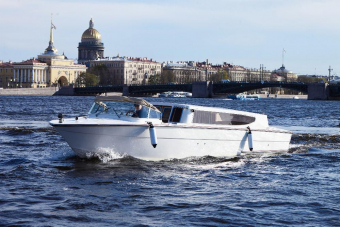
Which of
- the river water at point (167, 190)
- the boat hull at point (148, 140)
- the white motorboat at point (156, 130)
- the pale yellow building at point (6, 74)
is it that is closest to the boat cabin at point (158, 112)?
the white motorboat at point (156, 130)

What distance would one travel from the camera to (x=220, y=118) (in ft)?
56.0

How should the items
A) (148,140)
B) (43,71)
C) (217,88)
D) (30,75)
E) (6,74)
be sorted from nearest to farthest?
(148,140) → (217,88) → (30,75) → (43,71) → (6,74)

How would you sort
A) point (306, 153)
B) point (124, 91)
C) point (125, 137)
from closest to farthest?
point (125, 137) < point (306, 153) < point (124, 91)

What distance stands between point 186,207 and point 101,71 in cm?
17566

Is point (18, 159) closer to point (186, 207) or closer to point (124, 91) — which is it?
point (186, 207)

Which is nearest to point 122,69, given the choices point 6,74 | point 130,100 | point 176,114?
point 6,74

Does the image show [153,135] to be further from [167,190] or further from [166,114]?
[167,190]

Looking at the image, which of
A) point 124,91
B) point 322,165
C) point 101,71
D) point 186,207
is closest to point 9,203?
point 186,207

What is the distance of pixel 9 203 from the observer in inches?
439

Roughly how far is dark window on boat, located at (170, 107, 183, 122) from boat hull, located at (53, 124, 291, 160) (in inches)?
23.0

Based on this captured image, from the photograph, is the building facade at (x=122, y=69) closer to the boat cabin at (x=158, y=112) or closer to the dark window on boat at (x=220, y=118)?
the dark window on boat at (x=220, y=118)

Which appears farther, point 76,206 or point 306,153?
point 306,153

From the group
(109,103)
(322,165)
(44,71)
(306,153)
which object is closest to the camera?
(109,103)

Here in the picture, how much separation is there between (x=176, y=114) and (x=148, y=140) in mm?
1449
